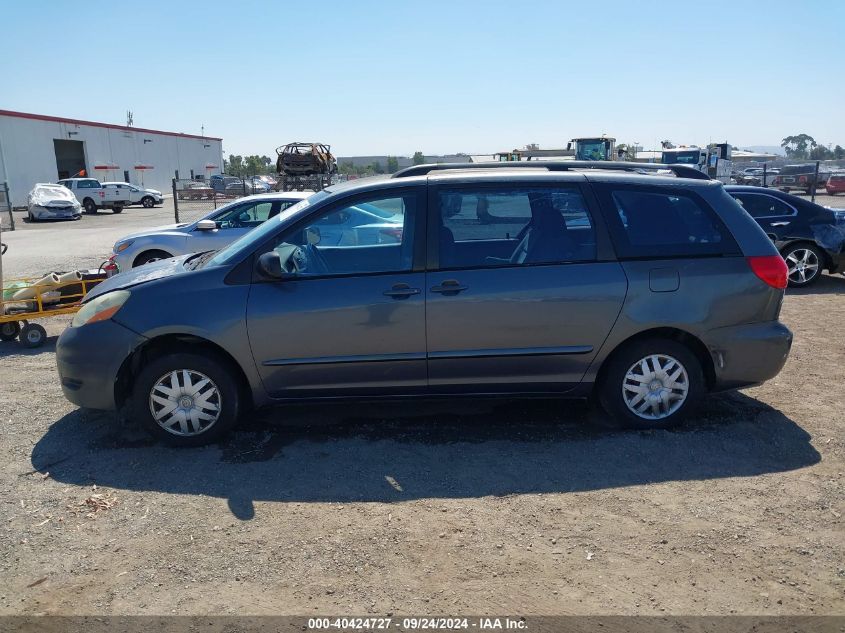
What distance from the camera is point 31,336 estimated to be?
7262 mm

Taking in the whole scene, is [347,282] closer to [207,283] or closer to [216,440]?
[207,283]

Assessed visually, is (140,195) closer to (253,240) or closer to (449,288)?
(253,240)

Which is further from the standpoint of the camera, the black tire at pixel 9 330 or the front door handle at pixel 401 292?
the black tire at pixel 9 330

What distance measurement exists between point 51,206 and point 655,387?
3120 cm

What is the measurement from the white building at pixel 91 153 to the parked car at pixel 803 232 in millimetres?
36176

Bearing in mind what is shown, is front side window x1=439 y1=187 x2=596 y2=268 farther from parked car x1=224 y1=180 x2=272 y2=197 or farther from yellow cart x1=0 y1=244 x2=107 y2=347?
parked car x1=224 y1=180 x2=272 y2=197

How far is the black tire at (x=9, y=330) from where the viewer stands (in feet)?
24.7

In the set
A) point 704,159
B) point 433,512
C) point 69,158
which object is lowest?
point 433,512

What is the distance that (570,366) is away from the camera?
15.0 ft

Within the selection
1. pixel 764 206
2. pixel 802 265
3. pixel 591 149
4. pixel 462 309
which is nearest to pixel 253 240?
pixel 462 309

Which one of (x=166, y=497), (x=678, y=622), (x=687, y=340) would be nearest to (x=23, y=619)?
(x=166, y=497)

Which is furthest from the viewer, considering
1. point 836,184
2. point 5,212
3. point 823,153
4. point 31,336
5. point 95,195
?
point 823,153

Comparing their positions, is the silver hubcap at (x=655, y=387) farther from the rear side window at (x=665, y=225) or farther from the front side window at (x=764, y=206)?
the front side window at (x=764, y=206)

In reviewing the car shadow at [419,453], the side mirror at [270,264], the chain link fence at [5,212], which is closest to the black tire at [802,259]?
the car shadow at [419,453]
